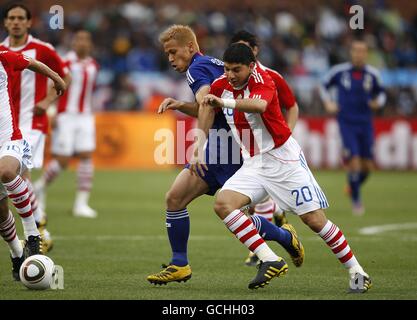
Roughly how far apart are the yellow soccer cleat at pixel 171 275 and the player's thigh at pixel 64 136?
23.3ft

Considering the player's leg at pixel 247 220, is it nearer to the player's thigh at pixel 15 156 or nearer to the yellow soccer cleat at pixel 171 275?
the yellow soccer cleat at pixel 171 275

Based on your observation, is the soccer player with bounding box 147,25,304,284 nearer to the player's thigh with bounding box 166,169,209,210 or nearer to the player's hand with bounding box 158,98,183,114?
the player's thigh with bounding box 166,169,209,210

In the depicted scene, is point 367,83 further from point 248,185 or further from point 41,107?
point 248,185

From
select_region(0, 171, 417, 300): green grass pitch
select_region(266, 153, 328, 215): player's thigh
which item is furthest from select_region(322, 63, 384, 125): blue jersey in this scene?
select_region(266, 153, 328, 215): player's thigh

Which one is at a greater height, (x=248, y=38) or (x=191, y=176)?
(x=248, y=38)

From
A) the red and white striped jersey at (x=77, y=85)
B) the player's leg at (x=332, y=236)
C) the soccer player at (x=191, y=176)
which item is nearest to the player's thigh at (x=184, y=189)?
the soccer player at (x=191, y=176)

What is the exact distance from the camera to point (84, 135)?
15.4 metres

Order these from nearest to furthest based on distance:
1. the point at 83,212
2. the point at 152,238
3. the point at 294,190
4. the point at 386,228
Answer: the point at 294,190, the point at 152,238, the point at 386,228, the point at 83,212

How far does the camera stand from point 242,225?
7.95m

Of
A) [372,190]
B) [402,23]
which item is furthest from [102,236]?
[402,23]

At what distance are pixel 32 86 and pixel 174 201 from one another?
3088mm

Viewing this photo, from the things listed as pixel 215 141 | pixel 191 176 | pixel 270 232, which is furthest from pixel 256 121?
pixel 270 232

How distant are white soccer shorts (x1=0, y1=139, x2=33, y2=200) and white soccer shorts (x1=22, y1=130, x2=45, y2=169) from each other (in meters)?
2.08

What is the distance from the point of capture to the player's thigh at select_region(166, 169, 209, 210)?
8.60 metres
